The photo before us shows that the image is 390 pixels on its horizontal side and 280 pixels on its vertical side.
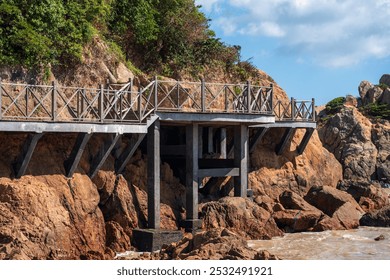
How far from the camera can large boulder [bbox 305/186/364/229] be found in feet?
76.4

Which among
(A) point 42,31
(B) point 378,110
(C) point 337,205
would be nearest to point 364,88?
(B) point 378,110

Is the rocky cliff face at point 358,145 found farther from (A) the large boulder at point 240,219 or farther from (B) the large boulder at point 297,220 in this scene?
(A) the large boulder at point 240,219

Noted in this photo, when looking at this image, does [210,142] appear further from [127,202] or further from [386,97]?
[386,97]

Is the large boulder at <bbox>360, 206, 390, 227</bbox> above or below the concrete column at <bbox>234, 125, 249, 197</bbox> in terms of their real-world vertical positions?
below

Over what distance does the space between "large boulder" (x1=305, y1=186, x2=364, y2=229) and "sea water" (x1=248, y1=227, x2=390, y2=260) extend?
52 cm

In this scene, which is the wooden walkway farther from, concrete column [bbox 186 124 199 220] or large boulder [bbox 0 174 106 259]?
large boulder [bbox 0 174 106 259]

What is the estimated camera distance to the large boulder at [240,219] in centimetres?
2106

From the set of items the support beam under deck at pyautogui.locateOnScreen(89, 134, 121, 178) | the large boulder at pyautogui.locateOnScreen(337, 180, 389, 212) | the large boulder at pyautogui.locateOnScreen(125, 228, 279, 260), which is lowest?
the large boulder at pyautogui.locateOnScreen(125, 228, 279, 260)

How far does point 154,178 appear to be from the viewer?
20359mm

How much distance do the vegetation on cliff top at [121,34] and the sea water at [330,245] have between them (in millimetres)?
8534

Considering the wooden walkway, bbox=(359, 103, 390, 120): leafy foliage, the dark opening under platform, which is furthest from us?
bbox=(359, 103, 390, 120): leafy foliage

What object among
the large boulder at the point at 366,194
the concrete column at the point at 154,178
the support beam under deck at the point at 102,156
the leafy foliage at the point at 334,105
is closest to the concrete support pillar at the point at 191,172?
the concrete column at the point at 154,178

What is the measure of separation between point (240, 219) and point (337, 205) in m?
4.88

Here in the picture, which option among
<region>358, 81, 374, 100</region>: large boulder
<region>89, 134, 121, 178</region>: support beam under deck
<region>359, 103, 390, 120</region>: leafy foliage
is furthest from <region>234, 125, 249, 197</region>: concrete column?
<region>358, 81, 374, 100</region>: large boulder
